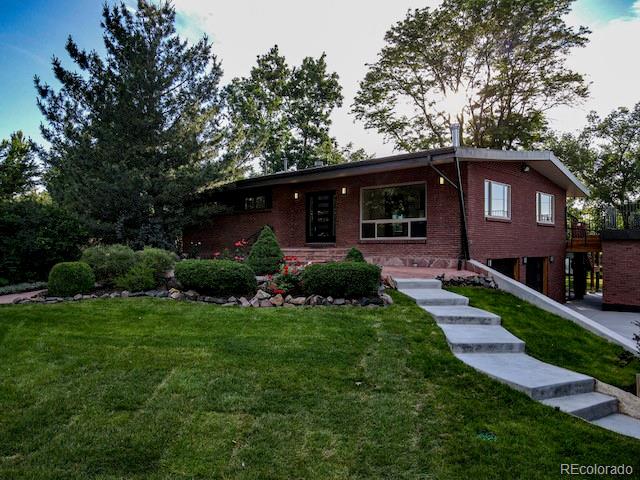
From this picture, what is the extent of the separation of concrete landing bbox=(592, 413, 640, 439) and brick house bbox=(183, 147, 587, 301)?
6.48m

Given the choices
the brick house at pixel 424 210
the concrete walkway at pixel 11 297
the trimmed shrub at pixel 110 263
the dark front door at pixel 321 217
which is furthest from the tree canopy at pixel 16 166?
the trimmed shrub at pixel 110 263

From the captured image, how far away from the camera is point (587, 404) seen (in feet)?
11.8

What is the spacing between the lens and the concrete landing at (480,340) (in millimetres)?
4613

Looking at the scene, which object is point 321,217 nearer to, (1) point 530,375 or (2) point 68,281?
(2) point 68,281

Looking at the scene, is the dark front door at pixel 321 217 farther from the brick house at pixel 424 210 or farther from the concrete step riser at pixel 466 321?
the concrete step riser at pixel 466 321

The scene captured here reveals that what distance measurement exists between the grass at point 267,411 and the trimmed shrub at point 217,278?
4.98ft

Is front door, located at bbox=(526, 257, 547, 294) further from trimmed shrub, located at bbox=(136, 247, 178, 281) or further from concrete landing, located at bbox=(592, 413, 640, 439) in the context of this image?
trimmed shrub, located at bbox=(136, 247, 178, 281)


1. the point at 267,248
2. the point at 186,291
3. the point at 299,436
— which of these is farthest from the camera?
the point at 267,248

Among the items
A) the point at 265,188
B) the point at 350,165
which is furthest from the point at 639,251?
the point at 265,188

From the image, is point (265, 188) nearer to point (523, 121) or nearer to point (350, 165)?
point (350, 165)

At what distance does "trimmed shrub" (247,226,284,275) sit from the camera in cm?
792

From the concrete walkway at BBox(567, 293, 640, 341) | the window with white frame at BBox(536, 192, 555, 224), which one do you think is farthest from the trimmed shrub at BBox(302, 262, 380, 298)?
the window with white frame at BBox(536, 192, 555, 224)

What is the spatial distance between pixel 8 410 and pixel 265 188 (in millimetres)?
11983

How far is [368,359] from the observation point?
420 cm
